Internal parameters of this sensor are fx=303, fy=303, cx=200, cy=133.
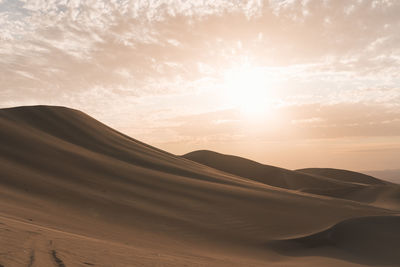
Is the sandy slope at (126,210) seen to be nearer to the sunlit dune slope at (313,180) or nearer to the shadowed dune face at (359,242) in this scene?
the shadowed dune face at (359,242)

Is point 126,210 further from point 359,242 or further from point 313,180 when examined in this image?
point 313,180

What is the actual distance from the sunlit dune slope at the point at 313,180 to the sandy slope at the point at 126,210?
1779 cm

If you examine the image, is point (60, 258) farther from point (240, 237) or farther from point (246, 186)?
point (246, 186)

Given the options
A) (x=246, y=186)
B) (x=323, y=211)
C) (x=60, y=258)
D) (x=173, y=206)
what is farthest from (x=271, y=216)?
(x=60, y=258)

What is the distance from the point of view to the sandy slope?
7.33 metres

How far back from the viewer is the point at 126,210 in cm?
1524

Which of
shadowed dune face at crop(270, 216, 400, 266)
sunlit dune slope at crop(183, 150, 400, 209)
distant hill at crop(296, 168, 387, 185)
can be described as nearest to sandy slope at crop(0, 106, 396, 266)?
shadowed dune face at crop(270, 216, 400, 266)

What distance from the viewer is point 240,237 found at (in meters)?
14.2

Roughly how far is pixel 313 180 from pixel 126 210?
142 ft

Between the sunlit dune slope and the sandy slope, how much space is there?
58.4 ft

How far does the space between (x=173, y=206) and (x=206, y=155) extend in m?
49.0

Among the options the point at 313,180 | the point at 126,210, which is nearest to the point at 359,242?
the point at 126,210

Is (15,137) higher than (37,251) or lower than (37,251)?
higher

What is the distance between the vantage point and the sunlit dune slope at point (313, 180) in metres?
38.6
